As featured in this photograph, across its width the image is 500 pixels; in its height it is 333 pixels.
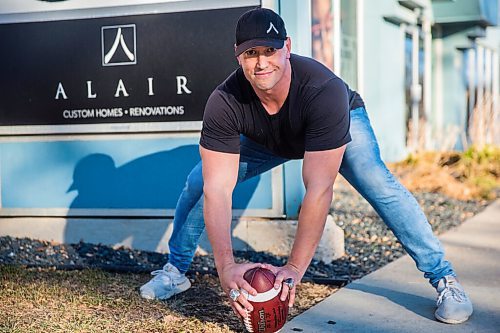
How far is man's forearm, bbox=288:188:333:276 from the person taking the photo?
11.1ft

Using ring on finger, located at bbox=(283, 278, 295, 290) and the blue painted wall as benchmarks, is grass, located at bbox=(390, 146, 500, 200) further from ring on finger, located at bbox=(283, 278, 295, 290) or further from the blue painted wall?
ring on finger, located at bbox=(283, 278, 295, 290)

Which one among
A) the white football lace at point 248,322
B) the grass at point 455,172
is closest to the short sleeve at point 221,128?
the white football lace at point 248,322

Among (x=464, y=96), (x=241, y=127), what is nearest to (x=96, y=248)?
(x=241, y=127)

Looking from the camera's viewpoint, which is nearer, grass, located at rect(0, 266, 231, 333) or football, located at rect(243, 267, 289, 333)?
football, located at rect(243, 267, 289, 333)

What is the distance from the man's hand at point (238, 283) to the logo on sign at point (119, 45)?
9.48ft

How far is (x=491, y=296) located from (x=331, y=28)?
5.43 metres

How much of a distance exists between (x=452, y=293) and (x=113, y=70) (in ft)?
10.3

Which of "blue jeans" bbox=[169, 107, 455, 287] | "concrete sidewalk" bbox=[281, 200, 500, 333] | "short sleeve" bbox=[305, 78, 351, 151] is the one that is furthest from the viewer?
"blue jeans" bbox=[169, 107, 455, 287]

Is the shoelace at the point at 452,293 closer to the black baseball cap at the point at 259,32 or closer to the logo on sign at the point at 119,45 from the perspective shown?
the black baseball cap at the point at 259,32

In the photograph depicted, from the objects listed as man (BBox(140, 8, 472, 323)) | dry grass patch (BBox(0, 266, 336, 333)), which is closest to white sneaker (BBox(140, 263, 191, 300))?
dry grass patch (BBox(0, 266, 336, 333))

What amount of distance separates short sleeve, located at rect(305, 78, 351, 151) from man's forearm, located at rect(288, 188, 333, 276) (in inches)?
8.5

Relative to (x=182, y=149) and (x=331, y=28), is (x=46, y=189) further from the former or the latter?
(x=331, y=28)

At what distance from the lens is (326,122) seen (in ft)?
11.4

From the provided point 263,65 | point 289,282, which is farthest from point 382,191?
point 263,65
